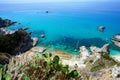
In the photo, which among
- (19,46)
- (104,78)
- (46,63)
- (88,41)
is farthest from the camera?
(88,41)

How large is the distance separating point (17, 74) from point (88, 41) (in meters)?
78.7

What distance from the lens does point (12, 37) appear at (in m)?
46.1

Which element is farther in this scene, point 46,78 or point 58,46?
point 58,46

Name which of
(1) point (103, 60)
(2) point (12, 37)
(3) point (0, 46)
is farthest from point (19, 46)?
(1) point (103, 60)

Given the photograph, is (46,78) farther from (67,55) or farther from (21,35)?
(67,55)

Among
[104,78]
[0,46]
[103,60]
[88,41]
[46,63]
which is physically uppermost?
[46,63]

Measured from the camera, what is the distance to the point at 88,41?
3319 inches

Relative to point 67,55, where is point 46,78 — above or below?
above

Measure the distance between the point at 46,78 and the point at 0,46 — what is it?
112 ft

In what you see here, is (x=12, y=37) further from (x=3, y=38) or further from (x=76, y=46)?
(x=76, y=46)

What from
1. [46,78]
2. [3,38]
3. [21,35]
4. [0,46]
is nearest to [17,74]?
[46,78]

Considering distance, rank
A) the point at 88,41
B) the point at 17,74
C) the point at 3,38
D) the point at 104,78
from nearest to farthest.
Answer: the point at 17,74, the point at 104,78, the point at 3,38, the point at 88,41

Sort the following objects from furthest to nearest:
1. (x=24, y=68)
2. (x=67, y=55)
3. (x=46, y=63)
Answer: (x=67, y=55) → (x=46, y=63) → (x=24, y=68)

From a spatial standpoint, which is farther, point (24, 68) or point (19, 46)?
point (19, 46)
